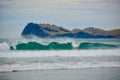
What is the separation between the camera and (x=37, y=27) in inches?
213

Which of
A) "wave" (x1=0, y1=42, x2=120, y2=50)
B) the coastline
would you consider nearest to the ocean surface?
"wave" (x1=0, y1=42, x2=120, y2=50)

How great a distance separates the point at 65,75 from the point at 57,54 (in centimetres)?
74

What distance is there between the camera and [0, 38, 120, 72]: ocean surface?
5.38m

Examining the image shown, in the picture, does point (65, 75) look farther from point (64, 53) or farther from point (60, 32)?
point (60, 32)

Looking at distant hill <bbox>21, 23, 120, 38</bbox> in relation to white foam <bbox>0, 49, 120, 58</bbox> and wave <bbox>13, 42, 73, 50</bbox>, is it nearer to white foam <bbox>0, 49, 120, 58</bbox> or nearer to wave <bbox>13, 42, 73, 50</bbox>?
wave <bbox>13, 42, 73, 50</bbox>

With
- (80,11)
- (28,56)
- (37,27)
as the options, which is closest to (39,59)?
(28,56)

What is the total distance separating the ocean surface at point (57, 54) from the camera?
212 inches

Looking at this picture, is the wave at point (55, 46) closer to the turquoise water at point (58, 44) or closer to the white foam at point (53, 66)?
the turquoise water at point (58, 44)

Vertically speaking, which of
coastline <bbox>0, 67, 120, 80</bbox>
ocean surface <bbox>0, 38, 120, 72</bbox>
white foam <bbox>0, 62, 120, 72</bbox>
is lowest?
coastline <bbox>0, 67, 120, 80</bbox>

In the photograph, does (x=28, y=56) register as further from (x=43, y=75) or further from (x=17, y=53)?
(x=43, y=75)

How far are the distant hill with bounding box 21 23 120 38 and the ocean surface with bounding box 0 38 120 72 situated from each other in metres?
0.10

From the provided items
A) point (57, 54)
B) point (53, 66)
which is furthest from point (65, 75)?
point (57, 54)

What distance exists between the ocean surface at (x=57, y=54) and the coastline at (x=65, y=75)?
0.17 meters

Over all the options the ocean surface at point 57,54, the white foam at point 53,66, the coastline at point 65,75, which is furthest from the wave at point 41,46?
the coastline at point 65,75
